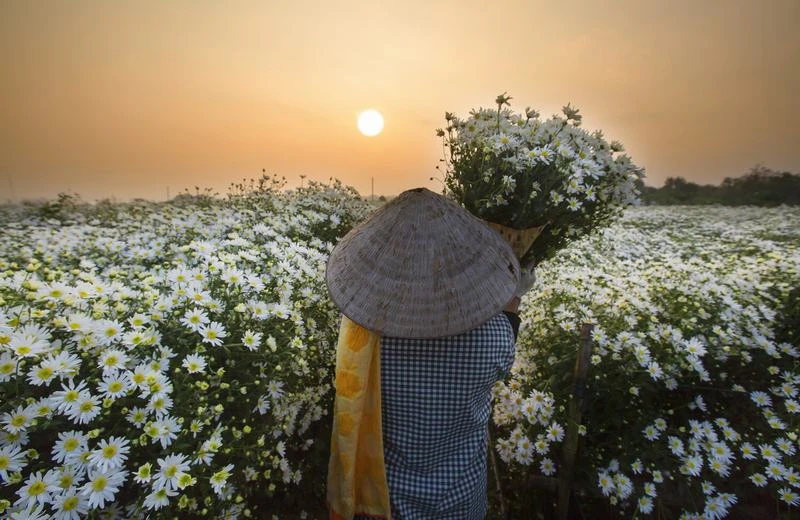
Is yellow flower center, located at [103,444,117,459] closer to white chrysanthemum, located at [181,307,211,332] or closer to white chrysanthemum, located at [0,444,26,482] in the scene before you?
white chrysanthemum, located at [0,444,26,482]

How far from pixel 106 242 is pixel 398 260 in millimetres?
2816

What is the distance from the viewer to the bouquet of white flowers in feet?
6.68

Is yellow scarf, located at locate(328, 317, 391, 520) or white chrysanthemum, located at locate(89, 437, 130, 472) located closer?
white chrysanthemum, located at locate(89, 437, 130, 472)

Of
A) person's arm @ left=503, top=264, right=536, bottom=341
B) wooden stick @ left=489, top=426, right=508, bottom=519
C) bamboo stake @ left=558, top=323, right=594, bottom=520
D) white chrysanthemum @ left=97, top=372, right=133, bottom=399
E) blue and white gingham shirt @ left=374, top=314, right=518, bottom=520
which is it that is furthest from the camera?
wooden stick @ left=489, top=426, right=508, bottom=519

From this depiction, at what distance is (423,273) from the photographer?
147cm

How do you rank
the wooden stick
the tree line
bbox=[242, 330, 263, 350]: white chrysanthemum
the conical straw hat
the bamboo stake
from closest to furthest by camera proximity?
the conical straw hat
bbox=[242, 330, 263, 350]: white chrysanthemum
the bamboo stake
the wooden stick
the tree line

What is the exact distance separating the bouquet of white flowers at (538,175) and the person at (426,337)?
53 cm

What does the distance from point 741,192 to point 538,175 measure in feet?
66.8

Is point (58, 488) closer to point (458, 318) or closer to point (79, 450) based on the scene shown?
point (79, 450)

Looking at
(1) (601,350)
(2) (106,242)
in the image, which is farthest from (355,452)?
(2) (106,242)

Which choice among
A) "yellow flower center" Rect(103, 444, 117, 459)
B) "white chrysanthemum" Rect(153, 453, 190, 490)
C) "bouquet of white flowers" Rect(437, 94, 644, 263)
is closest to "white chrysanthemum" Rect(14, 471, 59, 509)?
"yellow flower center" Rect(103, 444, 117, 459)

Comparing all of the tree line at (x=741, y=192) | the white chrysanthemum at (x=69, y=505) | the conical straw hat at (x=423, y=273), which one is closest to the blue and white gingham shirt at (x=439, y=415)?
the conical straw hat at (x=423, y=273)

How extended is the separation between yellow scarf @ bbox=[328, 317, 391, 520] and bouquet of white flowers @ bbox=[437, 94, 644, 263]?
3.11 feet

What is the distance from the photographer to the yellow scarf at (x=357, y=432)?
1.58 metres
